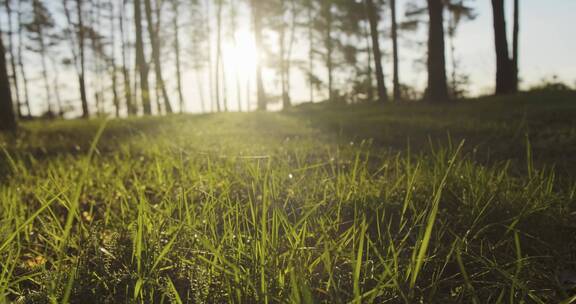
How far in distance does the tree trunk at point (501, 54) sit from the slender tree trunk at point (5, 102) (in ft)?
37.8

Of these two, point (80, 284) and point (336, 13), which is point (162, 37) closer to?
point (336, 13)

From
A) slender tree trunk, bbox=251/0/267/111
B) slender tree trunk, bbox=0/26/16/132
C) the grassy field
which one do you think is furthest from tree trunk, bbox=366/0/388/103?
slender tree trunk, bbox=0/26/16/132

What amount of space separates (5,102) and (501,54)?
460 inches

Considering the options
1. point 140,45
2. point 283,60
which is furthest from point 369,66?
point 140,45

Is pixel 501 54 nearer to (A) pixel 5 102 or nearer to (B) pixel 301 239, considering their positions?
(B) pixel 301 239

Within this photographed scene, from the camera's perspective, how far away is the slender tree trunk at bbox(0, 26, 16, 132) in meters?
6.23

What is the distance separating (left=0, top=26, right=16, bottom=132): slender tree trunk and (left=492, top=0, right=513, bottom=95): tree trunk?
Answer: 11510 millimetres

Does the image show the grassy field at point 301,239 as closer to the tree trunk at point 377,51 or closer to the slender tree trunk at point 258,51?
the tree trunk at point 377,51

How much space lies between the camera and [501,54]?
33.5 feet

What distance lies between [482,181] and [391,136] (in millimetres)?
3950

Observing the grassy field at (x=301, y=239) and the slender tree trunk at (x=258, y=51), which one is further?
the slender tree trunk at (x=258, y=51)

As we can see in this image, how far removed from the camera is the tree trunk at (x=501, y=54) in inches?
396

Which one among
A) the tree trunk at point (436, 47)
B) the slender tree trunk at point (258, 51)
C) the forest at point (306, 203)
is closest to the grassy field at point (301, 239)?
the forest at point (306, 203)

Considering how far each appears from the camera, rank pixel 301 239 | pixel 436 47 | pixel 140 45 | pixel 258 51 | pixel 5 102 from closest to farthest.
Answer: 1. pixel 301 239
2. pixel 5 102
3. pixel 436 47
4. pixel 140 45
5. pixel 258 51
